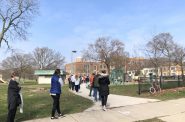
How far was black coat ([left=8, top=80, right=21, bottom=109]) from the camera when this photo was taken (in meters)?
11.1

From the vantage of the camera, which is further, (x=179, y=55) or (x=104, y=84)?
(x=179, y=55)

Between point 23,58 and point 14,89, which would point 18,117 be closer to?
point 14,89

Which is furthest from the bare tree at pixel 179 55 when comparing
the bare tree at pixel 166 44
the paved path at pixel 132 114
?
the paved path at pixel 132 114

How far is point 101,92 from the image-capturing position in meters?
14.4

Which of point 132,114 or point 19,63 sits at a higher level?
point 19,63

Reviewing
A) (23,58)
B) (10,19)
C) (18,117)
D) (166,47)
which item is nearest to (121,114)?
(18,117)

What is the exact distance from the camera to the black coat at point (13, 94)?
11094 millimetres

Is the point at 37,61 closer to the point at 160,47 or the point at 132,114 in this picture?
the point at 160,47

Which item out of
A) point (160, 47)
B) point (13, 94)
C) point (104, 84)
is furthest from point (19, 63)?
point (13, 94)

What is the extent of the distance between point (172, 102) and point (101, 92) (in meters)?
3.67

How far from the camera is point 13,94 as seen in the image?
36.5 feet

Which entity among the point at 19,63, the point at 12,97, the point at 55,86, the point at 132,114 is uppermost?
the point at 19,63

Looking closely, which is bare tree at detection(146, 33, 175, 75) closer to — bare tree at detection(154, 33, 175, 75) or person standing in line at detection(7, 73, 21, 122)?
bare tree at detection(154, 33, 175, 75)

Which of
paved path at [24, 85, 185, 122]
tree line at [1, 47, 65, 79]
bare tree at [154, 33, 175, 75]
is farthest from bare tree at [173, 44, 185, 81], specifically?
paved path at [24, 85, 185, 122]
